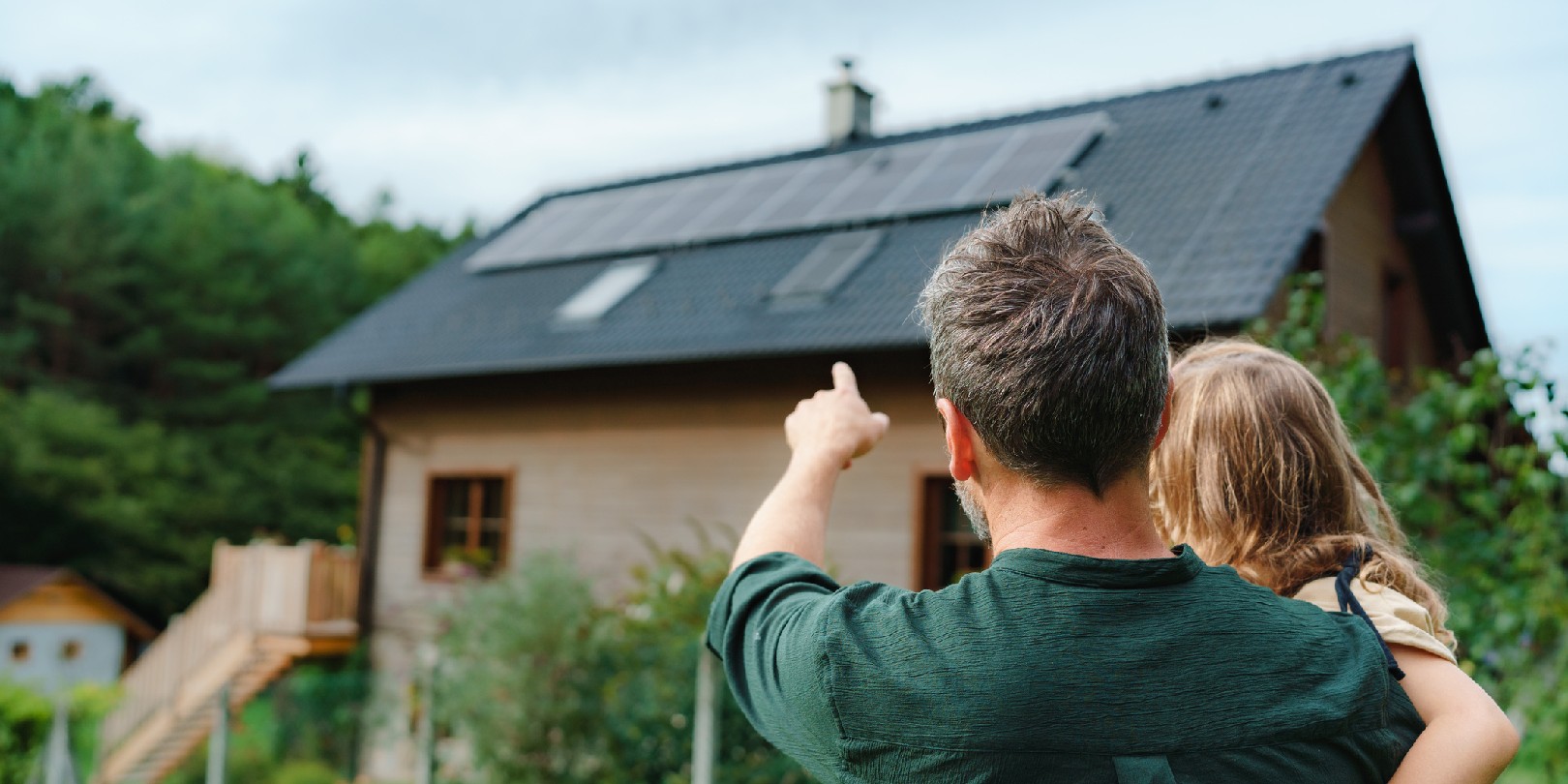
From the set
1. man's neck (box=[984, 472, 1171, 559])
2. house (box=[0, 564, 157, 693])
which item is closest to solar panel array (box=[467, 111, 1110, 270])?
man's neck (box=[984, 472, 1171, 559])

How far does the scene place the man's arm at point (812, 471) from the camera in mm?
1508

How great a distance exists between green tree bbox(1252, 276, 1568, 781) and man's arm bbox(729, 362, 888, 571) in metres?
4.84

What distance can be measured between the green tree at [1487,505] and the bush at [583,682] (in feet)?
12.7

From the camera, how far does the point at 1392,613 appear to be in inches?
64.4

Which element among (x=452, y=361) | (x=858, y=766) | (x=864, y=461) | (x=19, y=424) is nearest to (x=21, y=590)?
(x=19, y=424)

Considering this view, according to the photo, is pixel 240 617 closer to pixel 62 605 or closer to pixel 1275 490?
pixel 62 605

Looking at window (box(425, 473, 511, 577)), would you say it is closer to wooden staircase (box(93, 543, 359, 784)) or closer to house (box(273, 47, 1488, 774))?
house (box(273, 47, 1488, 774))

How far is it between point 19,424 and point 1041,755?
28721 mm

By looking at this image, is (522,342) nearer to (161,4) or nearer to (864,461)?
(864,461)

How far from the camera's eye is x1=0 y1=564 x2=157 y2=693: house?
22188 mm

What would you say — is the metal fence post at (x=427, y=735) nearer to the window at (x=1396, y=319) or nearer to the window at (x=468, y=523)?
the window at (x=468, y=523)

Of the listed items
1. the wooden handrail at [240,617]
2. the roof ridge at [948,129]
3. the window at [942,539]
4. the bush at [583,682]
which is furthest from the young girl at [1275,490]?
the wooden handrail at [240,617]

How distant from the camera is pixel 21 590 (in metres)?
22.0

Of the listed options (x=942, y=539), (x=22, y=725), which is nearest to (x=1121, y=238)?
(x=942, y=539)
